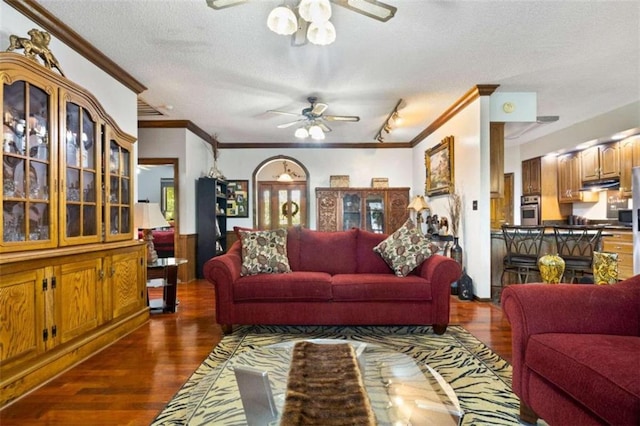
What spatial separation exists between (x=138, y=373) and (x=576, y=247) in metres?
4.60

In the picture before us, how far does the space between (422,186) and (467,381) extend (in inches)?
188

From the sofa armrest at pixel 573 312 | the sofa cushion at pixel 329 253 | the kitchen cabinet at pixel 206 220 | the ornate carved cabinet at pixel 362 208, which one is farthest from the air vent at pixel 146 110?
the sofa armrest at pixel 573 312

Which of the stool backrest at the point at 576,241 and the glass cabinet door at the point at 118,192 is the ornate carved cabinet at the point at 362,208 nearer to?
the stool backrest at the point at 576,241

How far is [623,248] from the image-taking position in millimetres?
4418

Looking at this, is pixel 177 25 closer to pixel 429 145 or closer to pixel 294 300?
pixel 294 300

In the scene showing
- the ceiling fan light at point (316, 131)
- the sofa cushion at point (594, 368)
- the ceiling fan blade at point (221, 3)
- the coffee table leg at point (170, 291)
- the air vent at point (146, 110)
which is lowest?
the coffee table leg at point (170, 291)

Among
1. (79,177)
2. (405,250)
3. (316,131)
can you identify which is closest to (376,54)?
(316,131)

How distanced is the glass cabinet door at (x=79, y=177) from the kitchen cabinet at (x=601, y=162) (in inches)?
264

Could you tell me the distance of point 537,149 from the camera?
662cm

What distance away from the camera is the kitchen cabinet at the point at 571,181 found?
582 cm

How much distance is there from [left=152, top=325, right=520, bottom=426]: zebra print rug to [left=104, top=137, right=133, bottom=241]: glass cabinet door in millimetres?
1397

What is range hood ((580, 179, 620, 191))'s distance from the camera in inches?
202

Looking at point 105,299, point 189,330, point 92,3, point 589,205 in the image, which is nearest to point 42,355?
point 105,299

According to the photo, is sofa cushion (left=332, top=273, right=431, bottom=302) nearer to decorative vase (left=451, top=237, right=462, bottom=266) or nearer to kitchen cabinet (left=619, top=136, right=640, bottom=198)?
decorative vase (left=451, top=237, right=462, bottom=266)
